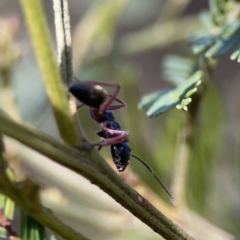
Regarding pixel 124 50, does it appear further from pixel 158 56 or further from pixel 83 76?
pixel 158 56

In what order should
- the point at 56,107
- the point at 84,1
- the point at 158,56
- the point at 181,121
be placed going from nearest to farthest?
1. the point at 56,107
2. the point at 181,121
3. the point at 84,1
4. the point at 158,56

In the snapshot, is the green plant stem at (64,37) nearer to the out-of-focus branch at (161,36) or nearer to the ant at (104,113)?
the ant at (104,113)

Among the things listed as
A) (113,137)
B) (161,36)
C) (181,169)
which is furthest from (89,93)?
(161,36)

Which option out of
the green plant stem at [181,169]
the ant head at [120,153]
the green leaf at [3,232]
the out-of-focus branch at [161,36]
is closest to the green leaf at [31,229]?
the green leaf at [3,232]

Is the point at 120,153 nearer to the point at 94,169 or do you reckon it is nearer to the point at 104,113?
the point at 104,113

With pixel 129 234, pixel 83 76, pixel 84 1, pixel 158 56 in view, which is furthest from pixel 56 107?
pixel 158 56

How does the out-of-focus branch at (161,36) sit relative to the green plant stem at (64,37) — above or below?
below
